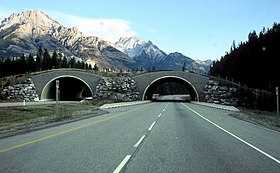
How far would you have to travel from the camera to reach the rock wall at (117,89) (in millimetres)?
72562

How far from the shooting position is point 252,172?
6.76 metres

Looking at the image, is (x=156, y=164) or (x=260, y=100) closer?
(x=156, y=164)

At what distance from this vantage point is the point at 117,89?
74.2m

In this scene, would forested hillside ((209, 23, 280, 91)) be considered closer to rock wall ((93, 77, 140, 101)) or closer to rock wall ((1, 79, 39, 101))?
rock wall ((93, 77, 140, 101))

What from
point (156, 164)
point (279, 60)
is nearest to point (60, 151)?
point (156, 164)

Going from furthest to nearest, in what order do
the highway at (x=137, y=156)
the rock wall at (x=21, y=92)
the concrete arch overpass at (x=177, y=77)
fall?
the concrete arch overpass at (x=177, y=77), the rock wall at (x=21, y=92), the highway at (x=137, y=156)

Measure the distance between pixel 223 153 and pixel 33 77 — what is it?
68.3 m

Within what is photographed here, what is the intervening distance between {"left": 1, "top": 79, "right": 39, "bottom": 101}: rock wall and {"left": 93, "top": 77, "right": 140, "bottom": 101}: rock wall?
14047 mm

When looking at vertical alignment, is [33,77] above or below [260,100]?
above

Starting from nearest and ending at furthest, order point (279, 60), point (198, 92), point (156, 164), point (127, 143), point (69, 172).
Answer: point (69, 172) → point (156, 164) → point (127, 143) → point (198, 92) → point (279, 60)

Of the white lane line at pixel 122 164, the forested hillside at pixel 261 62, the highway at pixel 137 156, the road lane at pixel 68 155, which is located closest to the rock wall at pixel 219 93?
the forested hillside at pixel 261 62

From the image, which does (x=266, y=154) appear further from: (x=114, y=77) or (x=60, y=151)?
(x=114, y=77)

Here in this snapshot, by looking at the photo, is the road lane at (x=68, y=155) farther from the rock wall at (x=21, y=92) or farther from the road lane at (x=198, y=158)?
the rock wall at (x=21, y=92)

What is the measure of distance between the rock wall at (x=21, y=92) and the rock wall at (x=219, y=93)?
3929cm
